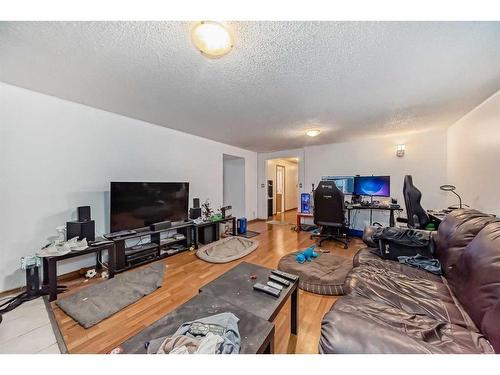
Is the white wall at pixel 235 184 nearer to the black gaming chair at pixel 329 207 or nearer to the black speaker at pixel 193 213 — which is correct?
the black speaker at pixel 193 213

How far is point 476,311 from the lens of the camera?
1016mm

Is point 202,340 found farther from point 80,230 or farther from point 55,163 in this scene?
point 55,163

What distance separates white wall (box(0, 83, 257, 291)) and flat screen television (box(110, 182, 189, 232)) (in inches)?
11.5

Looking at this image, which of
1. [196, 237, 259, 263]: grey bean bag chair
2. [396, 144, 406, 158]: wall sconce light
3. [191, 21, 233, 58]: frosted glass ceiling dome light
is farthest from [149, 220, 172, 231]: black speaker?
[396, 144, 406, 158]: wall sconce light

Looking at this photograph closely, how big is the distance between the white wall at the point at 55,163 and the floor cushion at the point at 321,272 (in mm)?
2660

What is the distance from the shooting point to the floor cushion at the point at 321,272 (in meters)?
1.97

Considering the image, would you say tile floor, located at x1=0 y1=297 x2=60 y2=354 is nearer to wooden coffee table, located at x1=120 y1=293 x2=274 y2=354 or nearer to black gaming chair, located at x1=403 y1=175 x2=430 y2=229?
wooden coffee table, located at x1=120 y1=293 x2=274 y2=354

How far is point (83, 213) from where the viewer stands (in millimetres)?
2277

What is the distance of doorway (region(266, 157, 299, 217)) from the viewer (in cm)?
634

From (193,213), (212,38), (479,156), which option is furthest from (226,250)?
(479,156)
